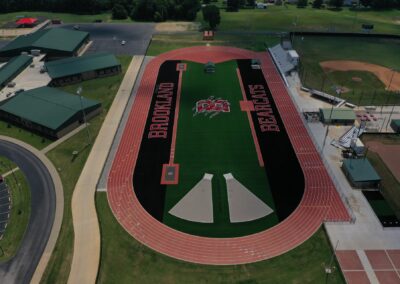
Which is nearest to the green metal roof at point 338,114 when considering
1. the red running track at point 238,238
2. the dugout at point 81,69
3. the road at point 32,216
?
the red running track at point 238,238

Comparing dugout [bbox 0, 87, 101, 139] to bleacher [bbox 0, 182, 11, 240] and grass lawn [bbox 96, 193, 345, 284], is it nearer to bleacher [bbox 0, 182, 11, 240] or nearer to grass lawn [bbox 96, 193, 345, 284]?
bleacher [bbox 0, 182, 11, 240]

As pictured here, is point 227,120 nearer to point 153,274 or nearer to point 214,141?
point 214,141

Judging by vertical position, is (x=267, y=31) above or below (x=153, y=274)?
above

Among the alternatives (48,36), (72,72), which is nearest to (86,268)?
(72,72)

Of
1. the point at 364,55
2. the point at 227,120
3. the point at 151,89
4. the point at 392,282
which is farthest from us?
the point at 364,55

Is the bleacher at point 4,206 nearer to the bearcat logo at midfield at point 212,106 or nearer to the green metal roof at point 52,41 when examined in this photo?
the bearcat logo at midfield at point 212,106

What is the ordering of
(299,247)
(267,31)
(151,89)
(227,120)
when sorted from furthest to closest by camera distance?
1. (267,31)
2. (151,89)
3. (227,120)
4. (299,247)

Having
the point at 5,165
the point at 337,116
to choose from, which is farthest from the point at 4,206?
the point at 337,116
